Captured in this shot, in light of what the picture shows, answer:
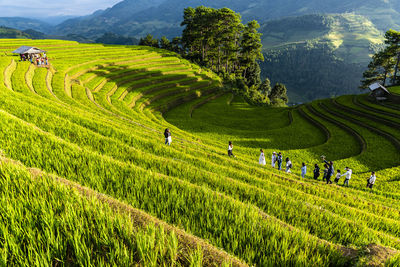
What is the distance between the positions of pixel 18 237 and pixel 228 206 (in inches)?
119

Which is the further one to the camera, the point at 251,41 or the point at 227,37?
the point at 227,37

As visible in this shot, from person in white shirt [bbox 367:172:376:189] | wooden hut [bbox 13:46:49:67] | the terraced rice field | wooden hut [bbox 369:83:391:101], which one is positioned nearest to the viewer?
→ the terraced rice field

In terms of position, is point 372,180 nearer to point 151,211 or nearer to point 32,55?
point 151,211

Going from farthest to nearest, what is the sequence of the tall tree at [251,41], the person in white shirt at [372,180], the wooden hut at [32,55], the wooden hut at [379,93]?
the tall tree at [251,41]
the wooden hut at [379,93]
the wooden hut at [32,55]
the person in white shirt at [372,180]

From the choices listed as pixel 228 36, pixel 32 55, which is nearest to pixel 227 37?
pixel 228 36

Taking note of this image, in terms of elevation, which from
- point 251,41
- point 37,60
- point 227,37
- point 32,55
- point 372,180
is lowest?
point 372,180

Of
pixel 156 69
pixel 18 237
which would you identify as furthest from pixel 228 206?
pixel 156 69

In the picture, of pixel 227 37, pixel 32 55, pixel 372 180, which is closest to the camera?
pixel 372 180

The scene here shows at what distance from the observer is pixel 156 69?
164 ft

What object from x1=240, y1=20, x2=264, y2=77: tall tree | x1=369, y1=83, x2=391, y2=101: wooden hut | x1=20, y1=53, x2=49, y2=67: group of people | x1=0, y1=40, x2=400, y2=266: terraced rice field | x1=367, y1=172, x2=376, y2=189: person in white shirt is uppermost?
x1=240, y1=20, x2=264, y2=77: tall tree

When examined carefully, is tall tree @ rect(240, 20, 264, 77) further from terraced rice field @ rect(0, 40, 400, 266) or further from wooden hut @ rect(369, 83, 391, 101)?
terraced rice field @ rect(0, 40, 400, 266)

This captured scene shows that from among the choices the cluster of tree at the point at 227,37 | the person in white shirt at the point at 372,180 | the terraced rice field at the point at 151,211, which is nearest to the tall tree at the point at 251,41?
the cluster of tree at the point at 227,37

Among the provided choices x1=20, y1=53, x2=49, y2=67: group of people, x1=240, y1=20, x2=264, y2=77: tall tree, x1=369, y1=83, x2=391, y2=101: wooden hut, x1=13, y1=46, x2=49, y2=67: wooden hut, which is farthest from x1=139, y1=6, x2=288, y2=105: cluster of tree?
x1=13, y1=46, x2=49, y2=67: wooden hut

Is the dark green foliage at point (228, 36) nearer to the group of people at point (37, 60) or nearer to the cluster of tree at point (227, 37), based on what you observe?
the cluster of tree at point (227, 37)
